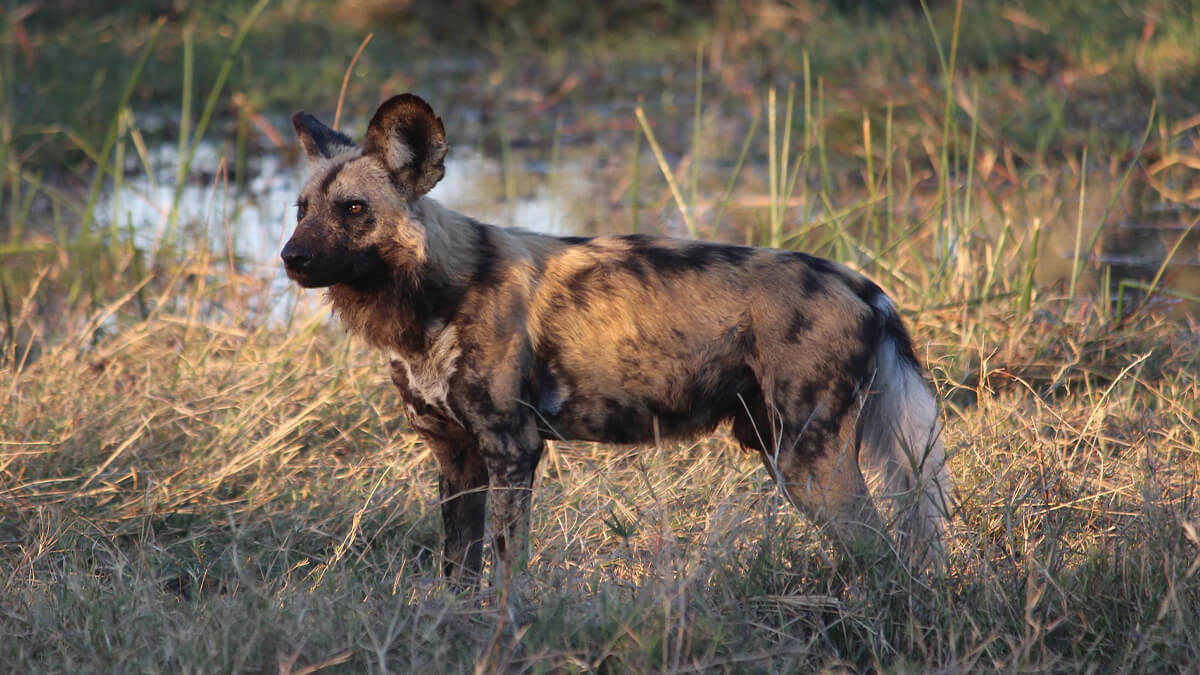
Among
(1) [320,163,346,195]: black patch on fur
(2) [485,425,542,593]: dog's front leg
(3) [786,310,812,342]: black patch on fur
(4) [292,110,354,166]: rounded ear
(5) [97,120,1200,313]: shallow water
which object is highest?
(4) [292,110,354,166]: rounded ear

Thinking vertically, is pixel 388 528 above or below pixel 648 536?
below

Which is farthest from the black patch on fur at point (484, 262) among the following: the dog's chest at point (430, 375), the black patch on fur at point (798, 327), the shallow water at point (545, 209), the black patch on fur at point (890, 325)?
the shallow water at point (545, 209)

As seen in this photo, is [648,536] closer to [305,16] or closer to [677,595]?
[677,595]

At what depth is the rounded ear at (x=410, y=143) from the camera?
9.15 feet

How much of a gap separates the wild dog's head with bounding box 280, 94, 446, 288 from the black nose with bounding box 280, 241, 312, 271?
36 mm

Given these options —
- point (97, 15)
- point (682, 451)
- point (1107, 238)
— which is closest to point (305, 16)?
point (97, 15)

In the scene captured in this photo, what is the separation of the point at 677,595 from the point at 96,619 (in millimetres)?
1097

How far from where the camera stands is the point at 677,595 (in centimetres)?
223

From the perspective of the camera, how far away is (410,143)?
9.24 feet

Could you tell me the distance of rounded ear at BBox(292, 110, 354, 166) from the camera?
302cm

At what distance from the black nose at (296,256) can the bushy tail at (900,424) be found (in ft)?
4.02

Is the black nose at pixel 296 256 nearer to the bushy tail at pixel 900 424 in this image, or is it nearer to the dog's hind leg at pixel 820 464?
the dog's hind leg at pixel 820 464

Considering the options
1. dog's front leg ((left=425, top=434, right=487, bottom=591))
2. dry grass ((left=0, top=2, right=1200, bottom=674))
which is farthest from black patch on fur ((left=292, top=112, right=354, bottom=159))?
dry grass ((left=0, top=2, right=1200, bottom=674))

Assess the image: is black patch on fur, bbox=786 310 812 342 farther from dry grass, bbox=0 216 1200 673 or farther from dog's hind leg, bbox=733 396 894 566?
dry grass, bbox=0 216 1200 673
